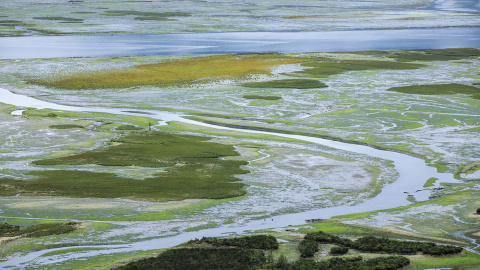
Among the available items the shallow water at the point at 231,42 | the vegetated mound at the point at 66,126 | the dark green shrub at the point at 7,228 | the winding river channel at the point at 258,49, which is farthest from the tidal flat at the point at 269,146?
the shallow water at the point at 231,42

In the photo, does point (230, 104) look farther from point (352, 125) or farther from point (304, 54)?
point (304, 54)

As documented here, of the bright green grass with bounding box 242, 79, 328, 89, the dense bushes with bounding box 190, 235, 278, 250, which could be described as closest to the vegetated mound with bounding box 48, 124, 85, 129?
the bright green grass with bounding box 242, 79, 328, 89

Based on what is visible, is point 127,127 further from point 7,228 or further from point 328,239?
point 328,239

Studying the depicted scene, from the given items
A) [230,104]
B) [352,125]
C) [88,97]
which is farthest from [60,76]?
[352,125]

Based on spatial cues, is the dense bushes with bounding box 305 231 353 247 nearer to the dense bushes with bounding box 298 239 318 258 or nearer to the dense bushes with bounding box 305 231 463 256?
the dense bushes with bounding box 305 231 463 256

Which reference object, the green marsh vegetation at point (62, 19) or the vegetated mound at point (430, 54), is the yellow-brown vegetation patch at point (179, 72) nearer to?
the vegetated mound at point (430, 54)
